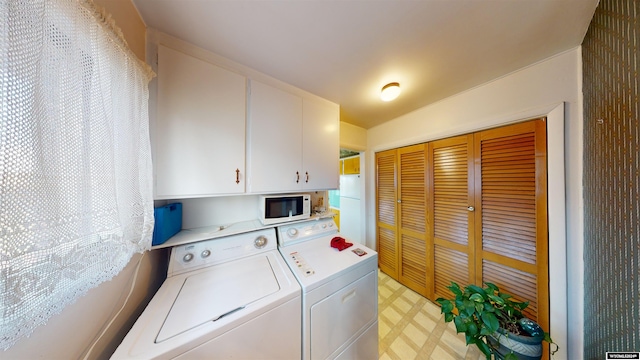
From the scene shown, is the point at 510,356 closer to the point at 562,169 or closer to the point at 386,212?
the point at 562,169

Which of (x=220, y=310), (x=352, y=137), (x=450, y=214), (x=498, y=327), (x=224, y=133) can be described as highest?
(x=352, y=137)

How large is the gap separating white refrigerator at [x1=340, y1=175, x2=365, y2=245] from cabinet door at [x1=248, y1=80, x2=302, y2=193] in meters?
1.37

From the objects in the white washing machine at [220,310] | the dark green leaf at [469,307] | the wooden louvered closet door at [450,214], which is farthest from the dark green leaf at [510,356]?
the white washing machine at [220,310]

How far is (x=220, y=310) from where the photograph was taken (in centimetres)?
81

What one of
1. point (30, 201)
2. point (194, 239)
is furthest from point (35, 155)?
point (194, 239)

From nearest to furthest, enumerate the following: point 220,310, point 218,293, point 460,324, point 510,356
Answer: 1. point 220,310
2. point 218,293
3. point 510,356
4. point 460,324

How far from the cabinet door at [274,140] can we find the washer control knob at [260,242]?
0.39 meters

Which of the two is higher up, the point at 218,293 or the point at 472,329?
the point at 218,293

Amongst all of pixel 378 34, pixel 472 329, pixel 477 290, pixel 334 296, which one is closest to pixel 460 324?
pixel 472 329

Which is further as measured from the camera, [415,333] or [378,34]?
[415,333]

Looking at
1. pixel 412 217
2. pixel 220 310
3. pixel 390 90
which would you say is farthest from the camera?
pixel 412 217

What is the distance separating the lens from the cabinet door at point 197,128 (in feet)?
3.28

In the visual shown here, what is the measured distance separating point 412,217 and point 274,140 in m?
1.80

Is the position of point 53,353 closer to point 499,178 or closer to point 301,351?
point 301,351
